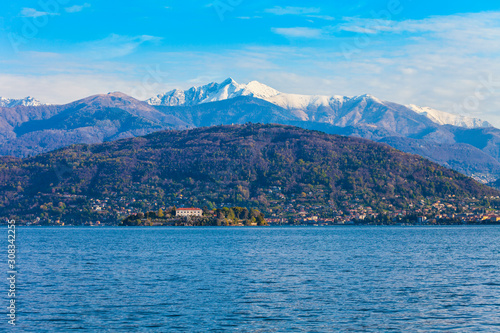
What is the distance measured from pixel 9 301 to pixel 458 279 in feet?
136

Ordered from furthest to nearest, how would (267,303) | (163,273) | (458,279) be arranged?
1. (163,273)
2. (458,279)
3. (267,303)

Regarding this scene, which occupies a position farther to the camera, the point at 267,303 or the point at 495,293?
the point at 495,293

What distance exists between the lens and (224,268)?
7256cm

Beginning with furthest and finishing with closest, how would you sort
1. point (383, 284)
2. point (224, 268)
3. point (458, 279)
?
point (224, 268) < point (458, 279) < point (383, 284)

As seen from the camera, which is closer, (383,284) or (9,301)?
(9,301)

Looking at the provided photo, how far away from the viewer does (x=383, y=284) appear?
191ft

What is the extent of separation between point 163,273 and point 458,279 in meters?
30.6

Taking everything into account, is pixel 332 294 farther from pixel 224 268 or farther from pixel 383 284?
pixel 224 268

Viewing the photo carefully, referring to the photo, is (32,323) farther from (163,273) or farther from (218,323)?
(163,273)

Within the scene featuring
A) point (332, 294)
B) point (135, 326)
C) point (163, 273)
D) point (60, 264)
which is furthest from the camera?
point (60, 264)

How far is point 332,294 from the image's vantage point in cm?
5225

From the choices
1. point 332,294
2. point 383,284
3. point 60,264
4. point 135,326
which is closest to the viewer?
point 135,326

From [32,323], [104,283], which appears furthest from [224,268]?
[32,323]

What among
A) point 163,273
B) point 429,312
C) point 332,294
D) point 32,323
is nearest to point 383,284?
point 332,294
